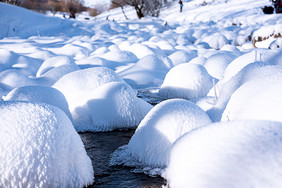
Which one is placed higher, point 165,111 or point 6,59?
point 165,111

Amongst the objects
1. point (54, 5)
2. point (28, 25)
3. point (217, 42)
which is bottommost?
point (217, 42)

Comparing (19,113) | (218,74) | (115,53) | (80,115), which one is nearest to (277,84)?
(19,113)

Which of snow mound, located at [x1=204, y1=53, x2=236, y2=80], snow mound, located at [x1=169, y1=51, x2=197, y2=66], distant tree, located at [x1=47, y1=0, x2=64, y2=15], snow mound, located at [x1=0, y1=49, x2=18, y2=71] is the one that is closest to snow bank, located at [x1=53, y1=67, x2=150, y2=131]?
snow mound, located at [x1=204, y1=53, x2=236, y2=80]

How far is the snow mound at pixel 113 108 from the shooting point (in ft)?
7.74

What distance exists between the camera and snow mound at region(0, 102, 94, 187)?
1332 mm

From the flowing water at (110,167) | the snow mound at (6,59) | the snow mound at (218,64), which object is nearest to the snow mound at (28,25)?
the snow mound at (6,59)

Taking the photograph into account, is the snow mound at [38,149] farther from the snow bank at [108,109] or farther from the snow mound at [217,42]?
the snow mound at [217,42]

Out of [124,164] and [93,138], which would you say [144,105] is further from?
[124,164]

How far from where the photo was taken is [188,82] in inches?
124

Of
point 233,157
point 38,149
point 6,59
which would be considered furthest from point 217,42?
point 233,157

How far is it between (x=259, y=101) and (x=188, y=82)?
5.77 ft

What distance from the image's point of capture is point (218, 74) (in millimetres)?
3709

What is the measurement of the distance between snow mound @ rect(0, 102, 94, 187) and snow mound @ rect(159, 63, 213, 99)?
179cm

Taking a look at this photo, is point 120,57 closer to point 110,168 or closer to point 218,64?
point 218,64
